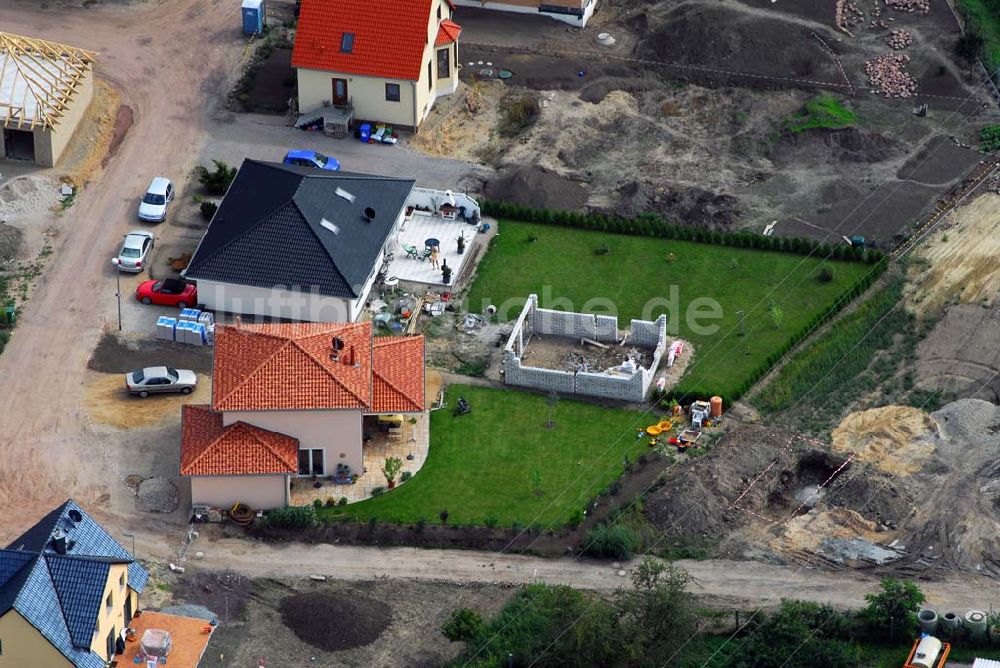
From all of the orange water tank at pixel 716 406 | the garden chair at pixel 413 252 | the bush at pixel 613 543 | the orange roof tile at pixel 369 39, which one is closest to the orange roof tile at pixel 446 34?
the orange roof tile at pixel 369 39

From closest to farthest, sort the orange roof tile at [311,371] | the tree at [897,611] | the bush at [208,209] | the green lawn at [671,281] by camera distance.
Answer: the tree at [897,611]
the orange roof tile at [311,371]
the green lawn at [671,281]
the bush at [208,209]

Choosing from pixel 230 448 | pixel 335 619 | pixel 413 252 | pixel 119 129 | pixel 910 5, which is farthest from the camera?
pixel 910 5

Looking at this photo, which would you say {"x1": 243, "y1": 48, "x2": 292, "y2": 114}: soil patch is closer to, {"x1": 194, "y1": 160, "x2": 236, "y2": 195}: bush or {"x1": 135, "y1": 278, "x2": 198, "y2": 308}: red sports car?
{"x1": 194, "y1": 160, "x2": 236, "y2": 195}: bush

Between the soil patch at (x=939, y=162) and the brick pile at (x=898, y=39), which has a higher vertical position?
the brick pile at (x=898, y=39)

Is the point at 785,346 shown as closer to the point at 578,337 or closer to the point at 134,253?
the point at 578,337

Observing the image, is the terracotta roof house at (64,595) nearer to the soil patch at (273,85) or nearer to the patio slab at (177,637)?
the patio slab at (177,637)

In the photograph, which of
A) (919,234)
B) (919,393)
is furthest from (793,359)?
(919,234)

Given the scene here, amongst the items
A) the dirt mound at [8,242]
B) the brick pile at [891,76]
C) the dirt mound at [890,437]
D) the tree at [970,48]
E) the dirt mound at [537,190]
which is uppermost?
the tree at [970,48]

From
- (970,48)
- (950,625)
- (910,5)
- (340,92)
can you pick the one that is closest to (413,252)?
(340,92)
